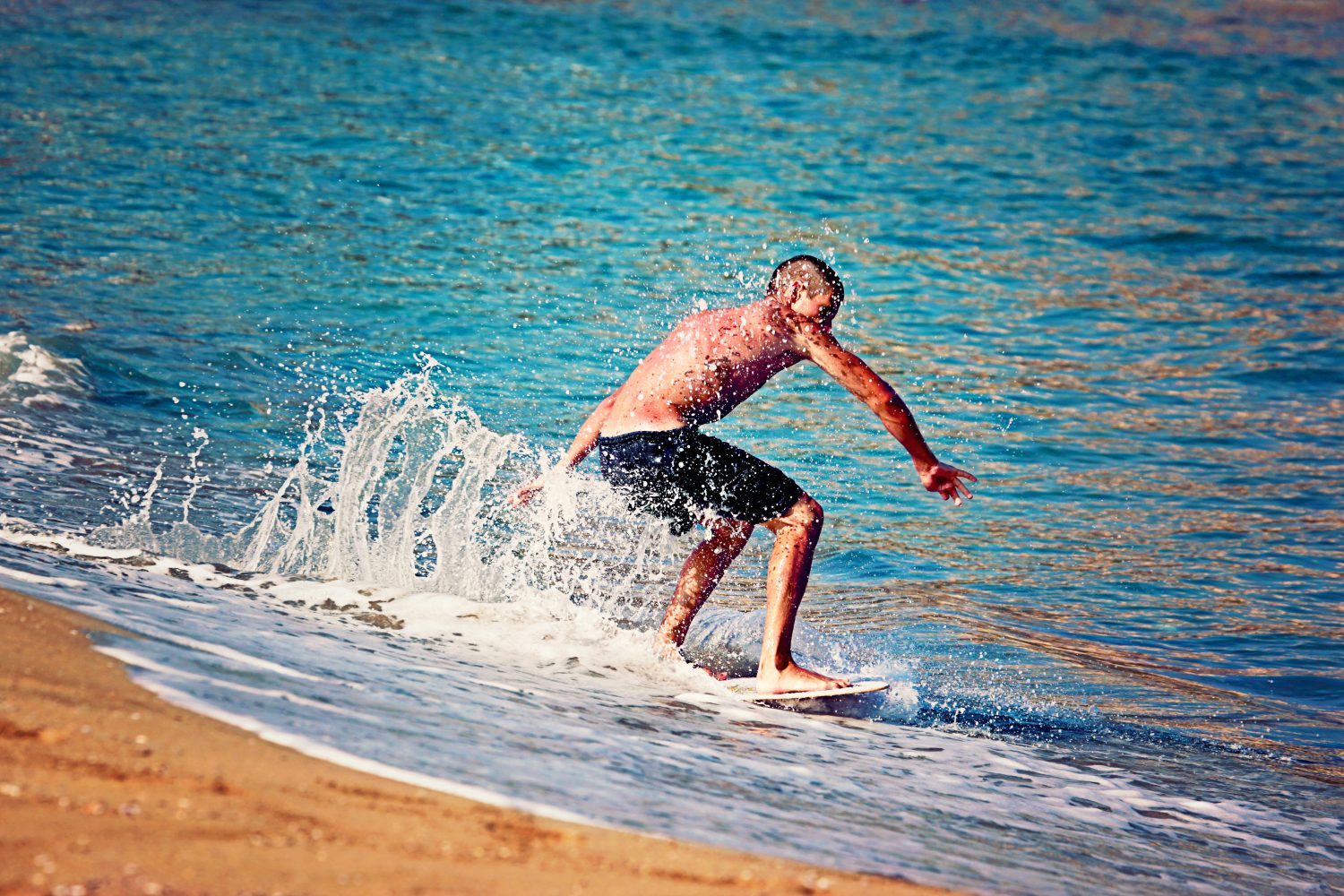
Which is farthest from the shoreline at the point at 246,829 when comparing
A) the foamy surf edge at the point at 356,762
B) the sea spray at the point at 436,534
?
the sea spray at the point at 436,534

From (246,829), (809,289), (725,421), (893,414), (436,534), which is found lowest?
(246,829)

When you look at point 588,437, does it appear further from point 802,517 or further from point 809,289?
point 809,289

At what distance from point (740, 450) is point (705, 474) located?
17cm

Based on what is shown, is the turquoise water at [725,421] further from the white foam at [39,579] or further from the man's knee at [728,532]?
the man's knee at [728,532]

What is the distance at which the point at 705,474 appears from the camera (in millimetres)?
5508

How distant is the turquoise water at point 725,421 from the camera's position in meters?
4.62

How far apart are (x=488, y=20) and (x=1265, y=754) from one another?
20.1 meters

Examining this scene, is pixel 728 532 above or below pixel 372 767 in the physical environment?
above

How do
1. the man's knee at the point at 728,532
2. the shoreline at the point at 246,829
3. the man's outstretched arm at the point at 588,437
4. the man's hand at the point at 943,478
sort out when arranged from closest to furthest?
the shoreline at the point at 246,829 < the man's hand at the point at 943,478 < the man's knee at the point at 728,532 < the man's outstretched arm at the point at 588,437

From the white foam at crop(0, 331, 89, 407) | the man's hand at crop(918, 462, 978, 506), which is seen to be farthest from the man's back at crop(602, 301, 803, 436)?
the white foam at crop(0, 331, 89, 407)

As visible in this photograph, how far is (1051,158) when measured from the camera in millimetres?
17734

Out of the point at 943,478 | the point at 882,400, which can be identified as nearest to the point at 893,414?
the point at 882,400

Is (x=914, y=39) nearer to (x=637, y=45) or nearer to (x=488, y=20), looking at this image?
(x=637, y=45)

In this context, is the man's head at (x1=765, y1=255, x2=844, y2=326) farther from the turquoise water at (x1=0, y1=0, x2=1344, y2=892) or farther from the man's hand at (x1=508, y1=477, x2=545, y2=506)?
the turquoise water at (x1=0, y1=0, x2=1344, y2=892)
